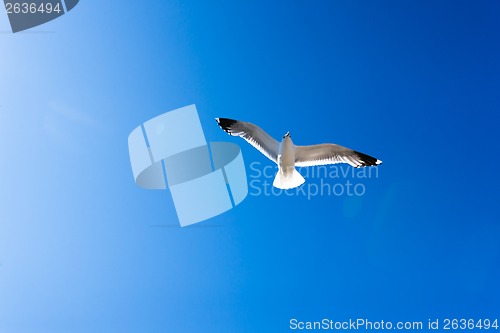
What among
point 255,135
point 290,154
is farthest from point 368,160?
point 255,135

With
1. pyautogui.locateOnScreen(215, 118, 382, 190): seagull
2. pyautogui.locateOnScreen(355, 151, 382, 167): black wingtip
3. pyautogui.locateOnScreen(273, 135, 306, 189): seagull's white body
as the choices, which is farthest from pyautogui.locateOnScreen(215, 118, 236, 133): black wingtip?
pyautogui.locateOnScreen(355, 151, 382, 167): black wingtip

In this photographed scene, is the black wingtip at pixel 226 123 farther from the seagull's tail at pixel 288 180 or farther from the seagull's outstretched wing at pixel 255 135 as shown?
the seagull's tail at pixel 288 180

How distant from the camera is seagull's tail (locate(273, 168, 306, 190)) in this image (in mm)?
4324

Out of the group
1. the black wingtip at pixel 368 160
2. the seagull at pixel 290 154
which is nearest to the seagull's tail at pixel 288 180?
the seagull at pixel 290 154

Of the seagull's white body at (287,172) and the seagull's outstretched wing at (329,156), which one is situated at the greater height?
the seagull's outstretched wing at (329,156)

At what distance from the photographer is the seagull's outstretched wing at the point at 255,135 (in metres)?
4.32

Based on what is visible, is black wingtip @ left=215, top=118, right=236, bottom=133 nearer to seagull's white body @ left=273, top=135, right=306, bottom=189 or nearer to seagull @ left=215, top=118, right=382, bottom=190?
seagull @ left=215, top=118, right=382, bottom=190

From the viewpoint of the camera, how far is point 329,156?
4.36 meters

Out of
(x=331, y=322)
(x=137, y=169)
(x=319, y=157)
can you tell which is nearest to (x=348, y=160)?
(x=319, y=157)

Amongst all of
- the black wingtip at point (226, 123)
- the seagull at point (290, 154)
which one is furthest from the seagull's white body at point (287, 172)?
the black wingtip at point (226, 123)

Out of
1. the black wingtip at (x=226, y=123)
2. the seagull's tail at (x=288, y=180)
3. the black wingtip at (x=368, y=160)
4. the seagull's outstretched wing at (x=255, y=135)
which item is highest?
the black wingtip at (x=226, y=123)

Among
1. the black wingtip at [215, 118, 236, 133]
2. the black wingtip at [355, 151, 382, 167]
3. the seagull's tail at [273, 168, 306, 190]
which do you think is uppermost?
the black wingtip at [215, 118, 236, 133]

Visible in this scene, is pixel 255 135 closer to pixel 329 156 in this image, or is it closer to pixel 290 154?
pixel 290 154

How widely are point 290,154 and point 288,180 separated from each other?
17 cm
